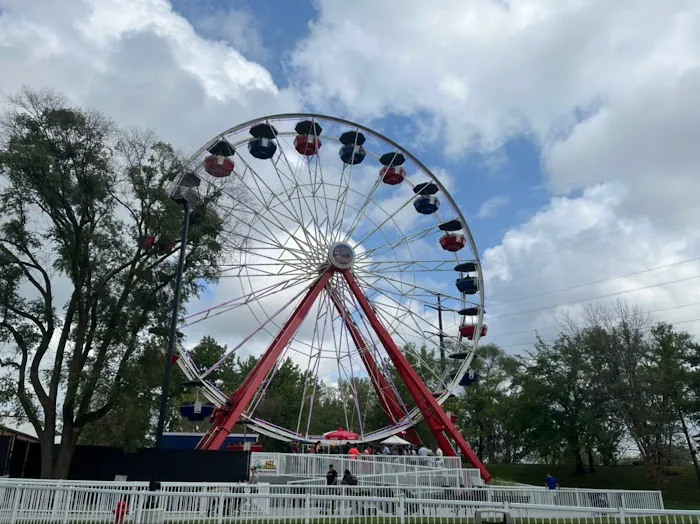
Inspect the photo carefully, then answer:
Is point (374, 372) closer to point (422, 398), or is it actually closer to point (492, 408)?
point (422, 398)

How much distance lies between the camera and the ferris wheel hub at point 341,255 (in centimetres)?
2775

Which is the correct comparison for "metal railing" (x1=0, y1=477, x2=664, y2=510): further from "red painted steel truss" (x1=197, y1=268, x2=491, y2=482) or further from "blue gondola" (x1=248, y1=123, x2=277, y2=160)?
"blue gondola" (x1=248, y1=123, x2=277, y2=160)

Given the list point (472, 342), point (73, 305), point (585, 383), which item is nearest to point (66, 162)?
point (73, 305)

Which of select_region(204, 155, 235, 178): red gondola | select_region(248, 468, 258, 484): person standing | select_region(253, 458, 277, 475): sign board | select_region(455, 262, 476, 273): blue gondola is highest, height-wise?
select_region(204, 155, 235, 178): red gondola

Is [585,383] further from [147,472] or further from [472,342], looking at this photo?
[147,472]

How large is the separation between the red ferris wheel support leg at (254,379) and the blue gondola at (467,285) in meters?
7.82

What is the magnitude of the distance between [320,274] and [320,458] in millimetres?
10297

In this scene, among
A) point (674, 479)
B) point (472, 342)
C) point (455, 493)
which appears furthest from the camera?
point (674, 479)

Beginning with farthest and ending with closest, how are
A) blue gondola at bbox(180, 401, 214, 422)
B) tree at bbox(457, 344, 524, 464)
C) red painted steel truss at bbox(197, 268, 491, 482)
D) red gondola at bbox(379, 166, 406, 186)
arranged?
tree at bbox(457, 344, 524, 464) → red gondola at bbox(379, 166, 406, 186) → red painted steel truss at bbox(197, 268, 491, 482) → blue gondola at bbox(180, 401, 214, 422)

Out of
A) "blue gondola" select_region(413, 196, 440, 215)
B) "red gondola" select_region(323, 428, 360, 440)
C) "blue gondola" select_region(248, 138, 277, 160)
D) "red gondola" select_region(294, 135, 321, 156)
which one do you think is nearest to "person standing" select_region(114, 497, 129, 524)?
"red gondola" select_region(323, 428, 360, 440)

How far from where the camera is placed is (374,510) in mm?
10273

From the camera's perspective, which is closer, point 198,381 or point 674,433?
point 198,381

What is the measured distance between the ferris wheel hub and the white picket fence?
57.3 ft

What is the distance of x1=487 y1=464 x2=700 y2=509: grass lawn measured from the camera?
33531 millimetres
